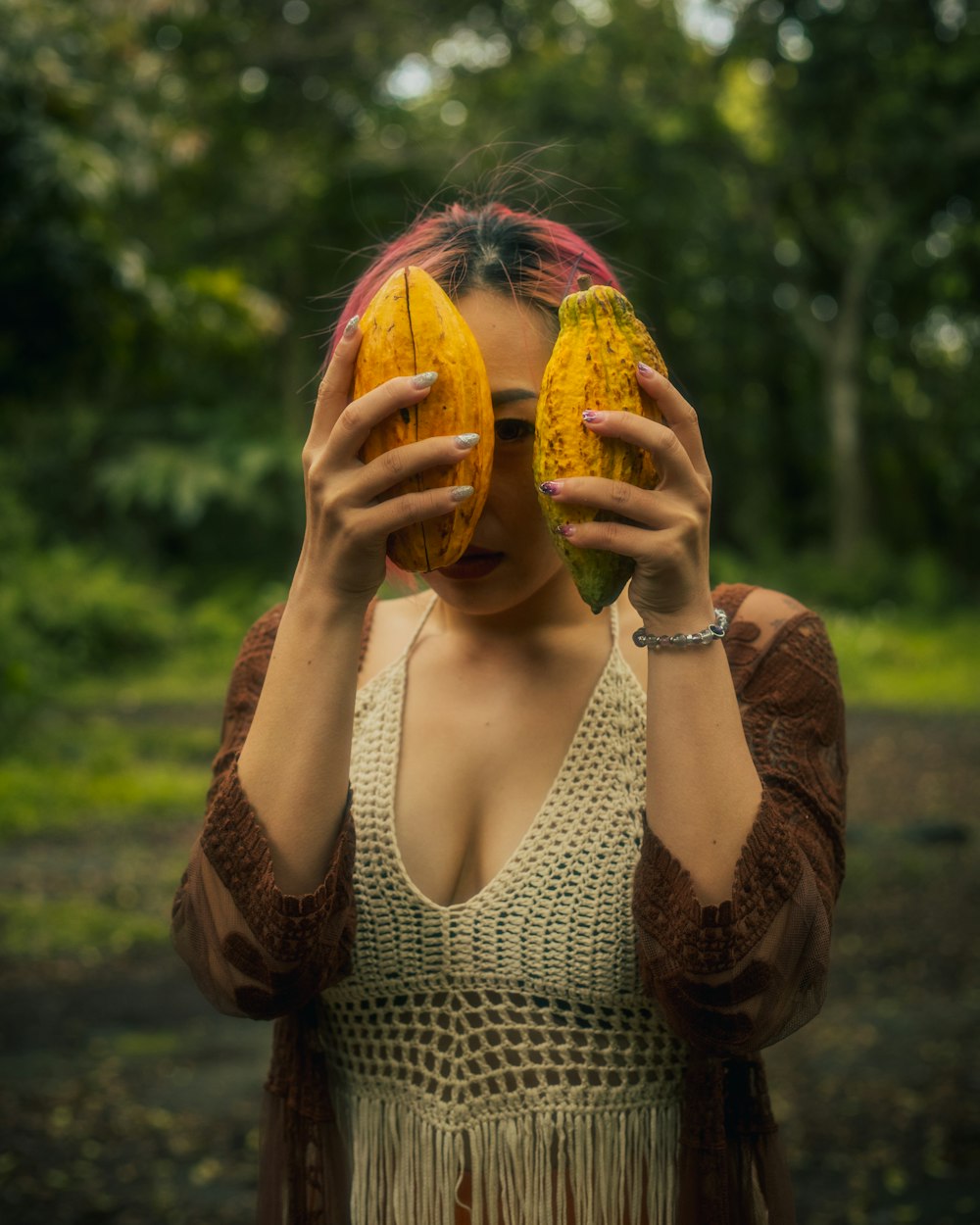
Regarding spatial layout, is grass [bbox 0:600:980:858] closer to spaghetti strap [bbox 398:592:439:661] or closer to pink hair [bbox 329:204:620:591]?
spaghetti strap [bbox 398:592:439:661]

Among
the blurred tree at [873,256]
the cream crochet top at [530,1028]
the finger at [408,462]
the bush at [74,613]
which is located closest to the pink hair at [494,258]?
the finger at [408,462]

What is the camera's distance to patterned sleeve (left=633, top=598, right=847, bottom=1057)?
1496mm

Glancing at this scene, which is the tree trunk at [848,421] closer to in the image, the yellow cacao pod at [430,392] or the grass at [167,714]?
the grass at [167,714]

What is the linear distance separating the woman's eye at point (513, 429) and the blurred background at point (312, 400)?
425 mm

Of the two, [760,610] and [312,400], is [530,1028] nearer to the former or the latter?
[760,610]

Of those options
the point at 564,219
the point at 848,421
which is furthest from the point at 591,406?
the point at 848,421

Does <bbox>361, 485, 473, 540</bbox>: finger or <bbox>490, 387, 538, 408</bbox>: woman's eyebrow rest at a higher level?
<bbox>490, 387, 538, 408</bbox>: woman's eyebrow

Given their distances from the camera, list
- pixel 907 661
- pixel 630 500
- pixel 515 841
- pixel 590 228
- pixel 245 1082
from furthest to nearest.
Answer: pixel 907 661, pixel 590 228, pixel 245 1082, pixel 515 841, pixel 630 500

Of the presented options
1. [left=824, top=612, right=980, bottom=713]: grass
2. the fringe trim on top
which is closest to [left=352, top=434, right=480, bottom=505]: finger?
the fringe trim on top

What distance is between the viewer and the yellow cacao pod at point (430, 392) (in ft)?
4.74

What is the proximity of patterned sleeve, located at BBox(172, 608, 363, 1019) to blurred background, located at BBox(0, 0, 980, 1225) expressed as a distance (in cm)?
82

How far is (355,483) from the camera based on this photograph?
1429mm

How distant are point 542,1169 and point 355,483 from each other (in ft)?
3.07

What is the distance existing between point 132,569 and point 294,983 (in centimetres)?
1769
